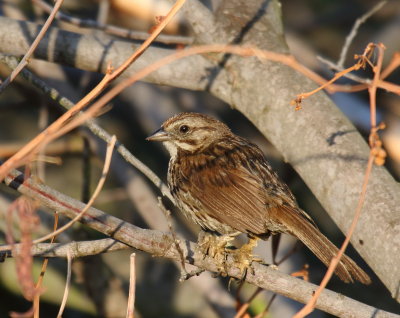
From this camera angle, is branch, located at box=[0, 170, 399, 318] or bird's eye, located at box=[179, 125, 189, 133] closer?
branch, located at box=[0, 170, 399, 318]

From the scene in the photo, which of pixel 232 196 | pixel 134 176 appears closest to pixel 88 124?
pixel 232 196

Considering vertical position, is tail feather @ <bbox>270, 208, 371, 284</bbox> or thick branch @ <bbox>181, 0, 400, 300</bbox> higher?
thick branch @ <bbox>181, 0, 400, 300</bbox>

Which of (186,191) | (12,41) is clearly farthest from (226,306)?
(12,41)

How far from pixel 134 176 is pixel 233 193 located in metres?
Result: 1.91

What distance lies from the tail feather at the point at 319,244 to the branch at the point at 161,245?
430 mm

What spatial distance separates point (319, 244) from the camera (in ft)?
12.8

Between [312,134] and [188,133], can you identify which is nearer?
[312,134]

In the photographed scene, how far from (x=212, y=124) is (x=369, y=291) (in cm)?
302

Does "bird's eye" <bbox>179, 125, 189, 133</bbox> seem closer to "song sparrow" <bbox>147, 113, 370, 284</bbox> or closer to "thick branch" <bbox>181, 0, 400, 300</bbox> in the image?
"song sparrow" <bbox>147, 113, 370, 284</bbox>

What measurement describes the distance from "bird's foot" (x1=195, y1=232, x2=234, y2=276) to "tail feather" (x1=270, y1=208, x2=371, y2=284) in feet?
1.31

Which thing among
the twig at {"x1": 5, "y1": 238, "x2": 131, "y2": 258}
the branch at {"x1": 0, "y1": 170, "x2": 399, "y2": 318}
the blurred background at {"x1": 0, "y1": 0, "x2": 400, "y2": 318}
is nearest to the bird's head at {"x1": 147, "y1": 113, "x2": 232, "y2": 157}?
the blurred background at {"x1": 0, "y1": 0, "x2": 400, "y2": 318}

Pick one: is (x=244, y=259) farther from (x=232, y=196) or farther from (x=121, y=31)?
(x=121, y=31)

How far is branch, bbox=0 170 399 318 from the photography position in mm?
3004

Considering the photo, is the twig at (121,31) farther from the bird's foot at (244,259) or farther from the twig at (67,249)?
the twig at (67,249)
